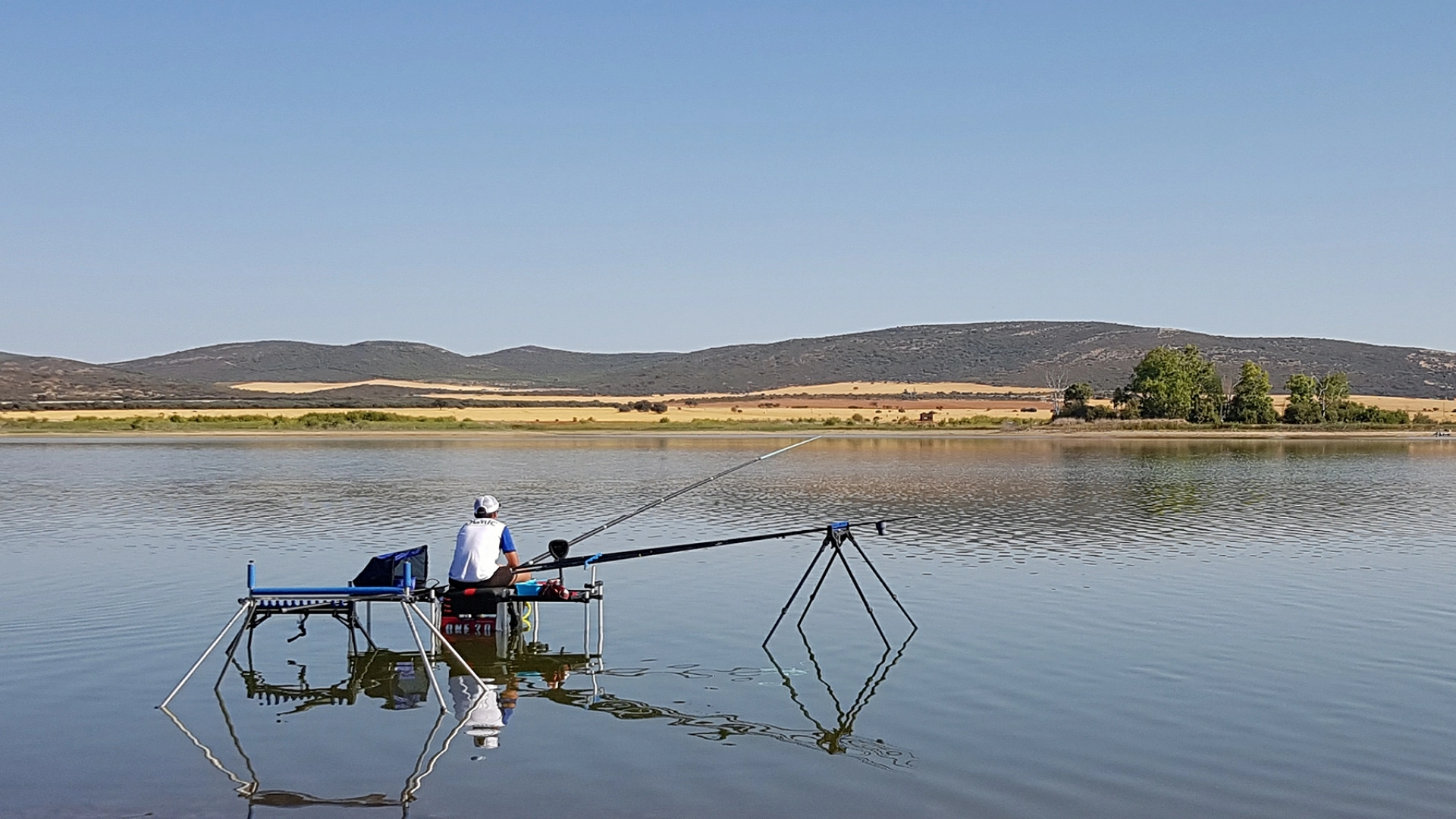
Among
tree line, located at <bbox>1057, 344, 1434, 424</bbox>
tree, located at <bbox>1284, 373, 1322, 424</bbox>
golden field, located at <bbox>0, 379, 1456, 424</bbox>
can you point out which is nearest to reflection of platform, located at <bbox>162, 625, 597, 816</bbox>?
golden field, located at <bbox>0, 379, 1456, 424</bbox>

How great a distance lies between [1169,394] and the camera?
85.4 metres

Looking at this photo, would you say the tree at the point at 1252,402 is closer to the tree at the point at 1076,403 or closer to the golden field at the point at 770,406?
the tree at the point at 1076,403

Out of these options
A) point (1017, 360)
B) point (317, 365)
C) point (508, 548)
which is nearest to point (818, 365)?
point (1017, 360)

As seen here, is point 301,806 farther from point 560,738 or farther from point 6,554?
point 6,554

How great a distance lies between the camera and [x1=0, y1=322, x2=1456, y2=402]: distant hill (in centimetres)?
13175

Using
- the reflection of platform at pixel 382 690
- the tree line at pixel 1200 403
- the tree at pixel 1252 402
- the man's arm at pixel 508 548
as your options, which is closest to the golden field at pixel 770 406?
the tree line at pixel 1200 403

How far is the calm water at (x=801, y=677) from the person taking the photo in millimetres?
7941

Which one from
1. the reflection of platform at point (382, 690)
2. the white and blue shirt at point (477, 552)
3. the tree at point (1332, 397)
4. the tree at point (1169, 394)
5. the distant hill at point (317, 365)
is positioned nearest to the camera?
the reflection of platform at point (382, 690)

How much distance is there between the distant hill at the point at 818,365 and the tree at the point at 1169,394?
137ft

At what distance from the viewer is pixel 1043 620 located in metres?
13.4

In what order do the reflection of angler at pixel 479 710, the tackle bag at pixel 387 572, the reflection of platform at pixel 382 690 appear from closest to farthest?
the reflection of platform at pixel 382 690 < the reflection of angler at pixel 479 710 < the tackle bag at pixel 387 572

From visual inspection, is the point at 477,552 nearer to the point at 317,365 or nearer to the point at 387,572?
the point at 387,572

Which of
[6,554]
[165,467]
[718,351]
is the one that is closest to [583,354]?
[718,351]

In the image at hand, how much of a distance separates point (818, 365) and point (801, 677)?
465 feet
